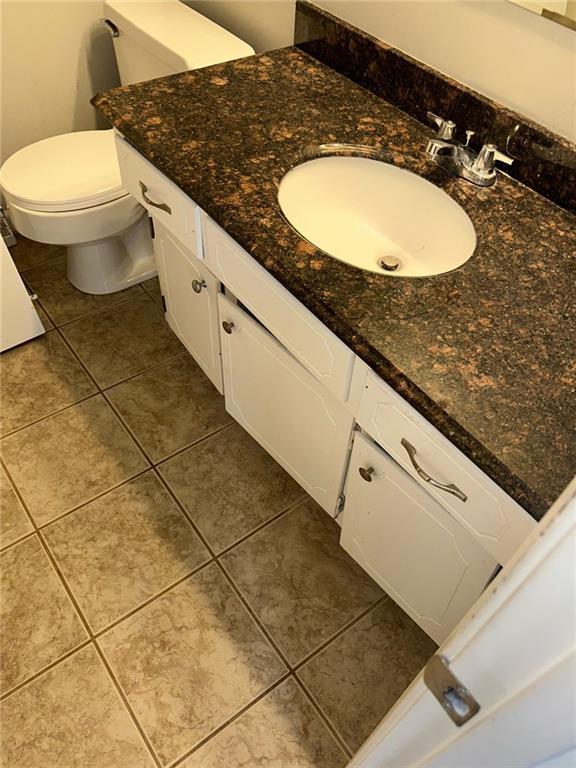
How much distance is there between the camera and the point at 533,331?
0.94m

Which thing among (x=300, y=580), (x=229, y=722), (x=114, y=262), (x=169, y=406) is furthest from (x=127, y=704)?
(x=114, y=262)

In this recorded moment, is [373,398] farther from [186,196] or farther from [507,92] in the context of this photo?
[507,92]

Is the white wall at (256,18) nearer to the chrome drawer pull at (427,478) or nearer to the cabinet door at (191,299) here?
the cabinet door at (191,299)

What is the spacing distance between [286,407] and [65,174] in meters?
1.03

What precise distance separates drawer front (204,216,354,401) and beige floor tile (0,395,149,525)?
2.33 ft

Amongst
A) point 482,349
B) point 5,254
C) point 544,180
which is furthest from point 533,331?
point 5,254

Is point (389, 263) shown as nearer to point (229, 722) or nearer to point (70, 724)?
point (229, 722)

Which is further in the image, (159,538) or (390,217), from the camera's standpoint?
(159,538)

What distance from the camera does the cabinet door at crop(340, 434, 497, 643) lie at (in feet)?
3.38

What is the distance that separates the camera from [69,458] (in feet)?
5.67

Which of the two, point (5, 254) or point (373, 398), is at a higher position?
point (373, 398)

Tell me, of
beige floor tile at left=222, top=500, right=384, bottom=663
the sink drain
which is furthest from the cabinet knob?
beige floor tile at left=222, top=500, right=384, bottom=663

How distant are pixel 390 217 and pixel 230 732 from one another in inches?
43.7

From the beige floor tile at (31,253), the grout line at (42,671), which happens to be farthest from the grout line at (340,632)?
the beige floor tile at (31,253)
